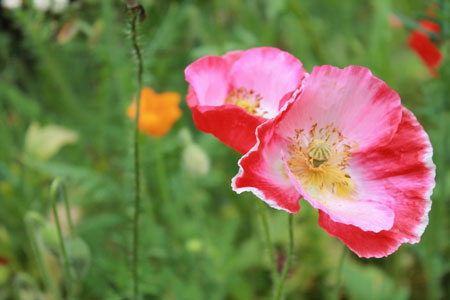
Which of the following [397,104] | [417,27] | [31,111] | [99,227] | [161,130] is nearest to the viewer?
[397,104]

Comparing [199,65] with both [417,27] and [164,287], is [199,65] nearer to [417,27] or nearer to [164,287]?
[417,27]

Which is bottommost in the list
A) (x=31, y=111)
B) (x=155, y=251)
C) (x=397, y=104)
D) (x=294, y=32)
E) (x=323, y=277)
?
(x=323, y=277)

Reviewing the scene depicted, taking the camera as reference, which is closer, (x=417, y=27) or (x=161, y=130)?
(x=417, y=27)

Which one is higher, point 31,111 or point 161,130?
point 161,130

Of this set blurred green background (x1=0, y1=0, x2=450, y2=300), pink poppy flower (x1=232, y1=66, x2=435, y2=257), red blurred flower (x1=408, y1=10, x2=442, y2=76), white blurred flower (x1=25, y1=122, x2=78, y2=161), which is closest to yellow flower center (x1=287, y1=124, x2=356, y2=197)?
pink poppy flower (x1=232, y1=66, x2=435, y2=257)

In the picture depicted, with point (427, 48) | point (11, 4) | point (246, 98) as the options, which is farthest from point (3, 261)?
point (427, 48)

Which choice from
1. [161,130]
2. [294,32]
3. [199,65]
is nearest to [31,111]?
[161,130]

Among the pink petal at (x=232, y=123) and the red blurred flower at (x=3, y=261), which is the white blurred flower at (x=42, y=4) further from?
the pink petal at (x=232, y=123)
